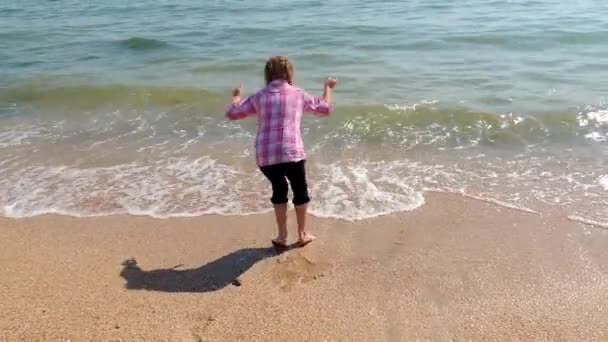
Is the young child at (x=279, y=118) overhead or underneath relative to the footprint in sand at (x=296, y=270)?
overhead

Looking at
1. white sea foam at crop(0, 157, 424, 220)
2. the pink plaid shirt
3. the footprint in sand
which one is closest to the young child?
the pink plaid shirt

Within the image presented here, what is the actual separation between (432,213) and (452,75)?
5539mm

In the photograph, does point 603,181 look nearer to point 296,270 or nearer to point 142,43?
point 296,270

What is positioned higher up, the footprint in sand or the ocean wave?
the ocean wave

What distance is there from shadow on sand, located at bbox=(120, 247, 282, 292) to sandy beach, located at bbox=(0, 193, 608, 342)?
0.05 feet

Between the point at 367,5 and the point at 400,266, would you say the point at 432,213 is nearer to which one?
the point at 400,266

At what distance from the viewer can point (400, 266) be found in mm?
4391

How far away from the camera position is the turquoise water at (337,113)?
19.1 ft

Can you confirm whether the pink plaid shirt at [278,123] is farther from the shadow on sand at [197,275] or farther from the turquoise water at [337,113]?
the turquoise water at [337,113]

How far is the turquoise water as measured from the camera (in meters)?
5.84

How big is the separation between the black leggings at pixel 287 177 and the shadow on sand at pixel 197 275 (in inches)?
17.1

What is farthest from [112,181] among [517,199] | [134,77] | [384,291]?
[134,77]

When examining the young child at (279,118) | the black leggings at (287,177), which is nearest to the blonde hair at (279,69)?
the young child at (279,118)

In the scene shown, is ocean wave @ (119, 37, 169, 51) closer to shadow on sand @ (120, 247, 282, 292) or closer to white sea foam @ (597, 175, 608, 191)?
shadow on sand @ (120, 247, 282, 292)
